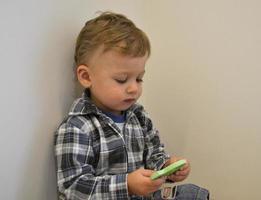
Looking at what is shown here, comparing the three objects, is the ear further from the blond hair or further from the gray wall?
the gray wall

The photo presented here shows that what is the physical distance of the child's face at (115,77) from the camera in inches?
28.2

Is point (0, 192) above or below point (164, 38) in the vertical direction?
below

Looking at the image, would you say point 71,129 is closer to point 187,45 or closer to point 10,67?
point 10,67

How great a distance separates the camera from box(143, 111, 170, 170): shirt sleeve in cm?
85

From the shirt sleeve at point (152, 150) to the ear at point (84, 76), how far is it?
18 cm

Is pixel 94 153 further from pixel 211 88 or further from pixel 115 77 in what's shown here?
pixel 211 88

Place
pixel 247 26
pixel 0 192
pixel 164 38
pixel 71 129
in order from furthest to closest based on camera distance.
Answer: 1. pixel 164 38
2. pixel 247 26
3. pixel 71 129
4. pixel 0 192

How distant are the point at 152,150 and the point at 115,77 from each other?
236mm

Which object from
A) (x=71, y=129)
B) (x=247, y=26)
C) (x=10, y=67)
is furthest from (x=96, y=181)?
(x=247, y=26)

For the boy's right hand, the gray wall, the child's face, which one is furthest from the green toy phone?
the gray wall

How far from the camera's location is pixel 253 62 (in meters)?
0.87

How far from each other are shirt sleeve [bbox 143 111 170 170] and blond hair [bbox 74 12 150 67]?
20 cm

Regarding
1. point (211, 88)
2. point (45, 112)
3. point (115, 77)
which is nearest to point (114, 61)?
point (115, 77)

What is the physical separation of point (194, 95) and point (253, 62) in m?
0.17
